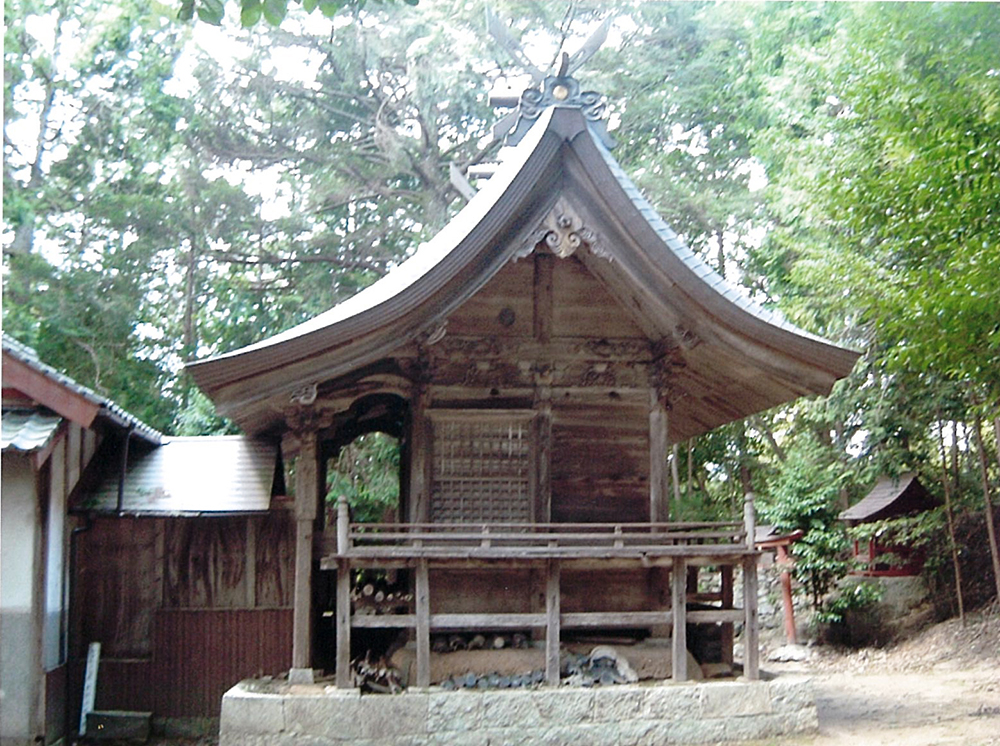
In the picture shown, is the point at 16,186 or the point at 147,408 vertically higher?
the point at 16,186

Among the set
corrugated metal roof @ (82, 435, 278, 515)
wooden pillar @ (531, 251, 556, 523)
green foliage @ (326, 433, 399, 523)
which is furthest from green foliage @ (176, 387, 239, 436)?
wooden pillar @ (531, 251, 556, 523)

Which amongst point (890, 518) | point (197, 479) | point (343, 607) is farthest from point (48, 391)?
point (890, 518)

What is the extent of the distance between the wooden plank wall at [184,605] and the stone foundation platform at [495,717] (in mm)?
2699

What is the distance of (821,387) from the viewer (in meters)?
8.35

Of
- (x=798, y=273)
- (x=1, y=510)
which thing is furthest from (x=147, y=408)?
(x=798, y=273)

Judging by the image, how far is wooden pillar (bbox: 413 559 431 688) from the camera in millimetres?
7613

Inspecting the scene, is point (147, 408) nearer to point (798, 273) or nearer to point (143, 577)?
point (143, 577)

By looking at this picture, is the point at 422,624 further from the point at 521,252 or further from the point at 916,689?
the point at 916,689

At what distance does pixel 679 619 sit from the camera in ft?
26.0

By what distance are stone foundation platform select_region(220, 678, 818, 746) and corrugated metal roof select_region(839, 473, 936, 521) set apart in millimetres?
8407

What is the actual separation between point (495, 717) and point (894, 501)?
10.1 metres

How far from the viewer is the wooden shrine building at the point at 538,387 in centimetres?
770

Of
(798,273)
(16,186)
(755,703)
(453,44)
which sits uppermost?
(453,44)

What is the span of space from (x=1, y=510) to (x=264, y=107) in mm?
13750
